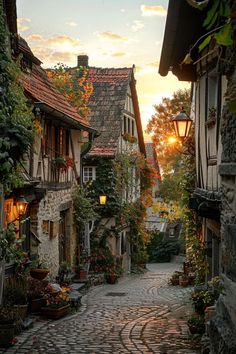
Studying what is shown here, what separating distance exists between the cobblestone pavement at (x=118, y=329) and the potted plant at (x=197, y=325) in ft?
0.63

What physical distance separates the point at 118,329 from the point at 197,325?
5.52 feet

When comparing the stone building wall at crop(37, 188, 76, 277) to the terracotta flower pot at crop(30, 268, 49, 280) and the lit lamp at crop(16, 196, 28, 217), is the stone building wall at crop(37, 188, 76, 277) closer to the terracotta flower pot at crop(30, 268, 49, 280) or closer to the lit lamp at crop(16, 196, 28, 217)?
the terracotta flower pot at crop(30, 268, 49, 280)

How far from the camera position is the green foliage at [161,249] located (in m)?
34.0

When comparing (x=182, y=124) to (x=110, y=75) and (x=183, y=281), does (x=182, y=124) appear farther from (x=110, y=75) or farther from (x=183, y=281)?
(x=110, y=75)

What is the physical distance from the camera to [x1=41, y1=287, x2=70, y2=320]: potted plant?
414 inches

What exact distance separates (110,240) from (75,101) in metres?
5.66


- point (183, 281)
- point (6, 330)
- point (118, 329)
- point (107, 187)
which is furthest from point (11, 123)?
point (107, 187)

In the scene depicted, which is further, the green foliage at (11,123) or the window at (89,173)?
the window at (89,173)

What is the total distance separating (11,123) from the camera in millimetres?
8094

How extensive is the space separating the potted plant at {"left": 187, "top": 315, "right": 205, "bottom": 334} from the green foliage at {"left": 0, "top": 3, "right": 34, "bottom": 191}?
3789 millimetres

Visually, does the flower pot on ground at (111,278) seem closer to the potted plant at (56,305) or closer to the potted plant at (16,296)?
the potted plant at (56,305)

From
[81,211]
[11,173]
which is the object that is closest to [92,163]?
[81,211]

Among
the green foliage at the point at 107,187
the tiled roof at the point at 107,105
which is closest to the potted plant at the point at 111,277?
the green foliage at the point at 107,187

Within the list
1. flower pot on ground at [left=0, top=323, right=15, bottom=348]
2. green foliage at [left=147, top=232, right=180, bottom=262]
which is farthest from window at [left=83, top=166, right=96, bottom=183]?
green foliage at [left=147, top=232, right=180, bottom=262]
